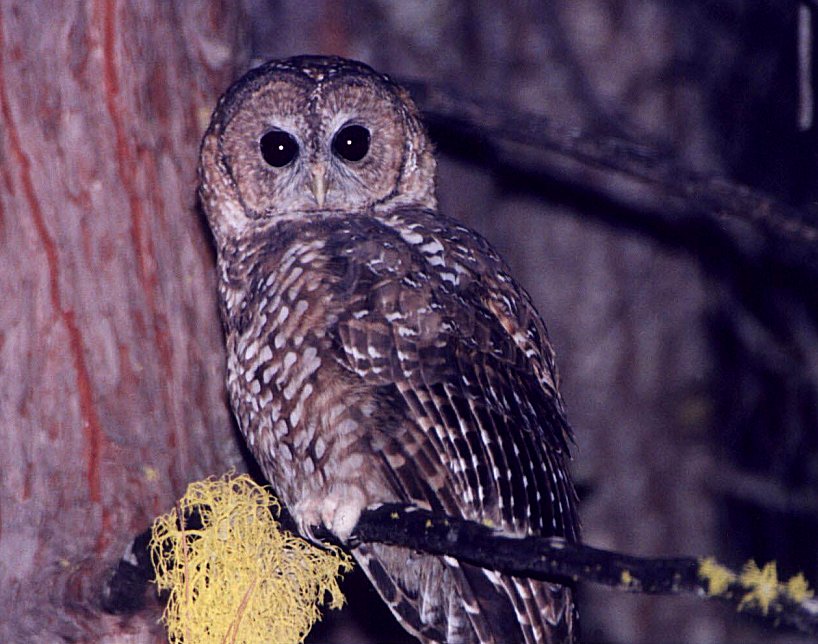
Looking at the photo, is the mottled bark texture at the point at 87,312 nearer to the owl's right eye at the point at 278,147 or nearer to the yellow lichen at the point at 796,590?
the owl's right eye at the point at 278,147

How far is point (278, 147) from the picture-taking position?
131 inches

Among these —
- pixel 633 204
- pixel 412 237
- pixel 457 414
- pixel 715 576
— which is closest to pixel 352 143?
pixel 412 237

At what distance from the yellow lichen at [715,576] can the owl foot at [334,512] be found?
114cm

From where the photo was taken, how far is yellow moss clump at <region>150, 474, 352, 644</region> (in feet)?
8.50

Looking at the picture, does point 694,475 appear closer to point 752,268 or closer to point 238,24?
point 752,268

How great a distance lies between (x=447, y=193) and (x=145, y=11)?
8.42 feet

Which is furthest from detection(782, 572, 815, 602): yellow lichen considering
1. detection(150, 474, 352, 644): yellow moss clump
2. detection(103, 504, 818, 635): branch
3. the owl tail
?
detection(150, 474, 352, 644): yellow moss clump

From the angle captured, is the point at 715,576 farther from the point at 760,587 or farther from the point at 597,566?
the point at 597,566

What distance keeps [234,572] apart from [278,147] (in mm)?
1330

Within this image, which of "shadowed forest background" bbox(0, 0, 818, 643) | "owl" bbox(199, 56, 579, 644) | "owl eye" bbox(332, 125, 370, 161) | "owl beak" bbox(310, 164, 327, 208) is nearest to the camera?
"owl" bbox(199, 56, 579, 644)

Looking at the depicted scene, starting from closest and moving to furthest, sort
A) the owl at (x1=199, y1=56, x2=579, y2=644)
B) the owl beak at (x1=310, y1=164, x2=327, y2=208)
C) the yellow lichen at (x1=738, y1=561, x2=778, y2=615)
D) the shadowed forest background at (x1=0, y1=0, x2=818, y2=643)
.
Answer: the yellow lichen at (x1=738, y1=561, x2=778, y2=615) → the owl at (x1=199, y1=56, x2=579, y2=644) → the owl beak at (x1=310, y1=164, x2=327, y2=208) → the shadowed forest background at (x1=0, y1=0, x2=818, y2=643)

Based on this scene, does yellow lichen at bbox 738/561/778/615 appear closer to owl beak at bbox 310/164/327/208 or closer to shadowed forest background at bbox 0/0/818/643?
owl beak at bbox 310/164/327/208

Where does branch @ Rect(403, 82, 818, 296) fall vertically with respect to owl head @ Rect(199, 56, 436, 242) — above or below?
above

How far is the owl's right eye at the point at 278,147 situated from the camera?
3.32 m
